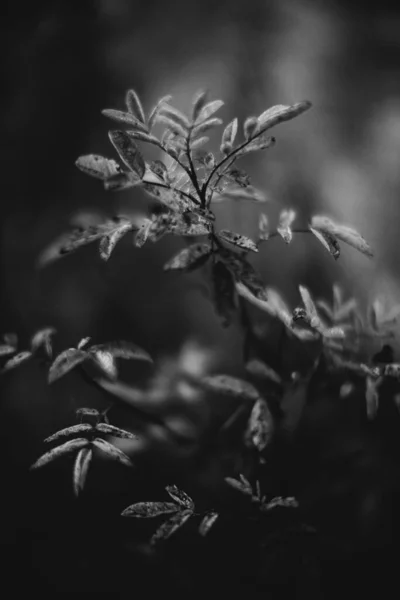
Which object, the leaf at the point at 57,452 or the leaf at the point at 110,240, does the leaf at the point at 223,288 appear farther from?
the leaf at the point at 57,452

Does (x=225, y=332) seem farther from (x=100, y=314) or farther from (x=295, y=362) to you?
(x=100, y=314)

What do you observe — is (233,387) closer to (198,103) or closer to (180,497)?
(180,497)

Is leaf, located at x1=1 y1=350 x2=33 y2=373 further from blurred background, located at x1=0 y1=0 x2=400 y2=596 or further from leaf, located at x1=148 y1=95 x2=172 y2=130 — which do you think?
leaf, located at x1=148 y1=95 x2=172 y2=130

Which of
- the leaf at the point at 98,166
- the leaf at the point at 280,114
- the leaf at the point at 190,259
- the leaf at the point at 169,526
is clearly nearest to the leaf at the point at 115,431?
the leaf at the point at 169,526

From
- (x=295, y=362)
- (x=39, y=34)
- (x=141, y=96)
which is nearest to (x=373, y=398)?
(x=295, y=362)

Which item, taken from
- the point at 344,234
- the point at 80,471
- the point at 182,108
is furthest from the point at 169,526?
the point at 182,108

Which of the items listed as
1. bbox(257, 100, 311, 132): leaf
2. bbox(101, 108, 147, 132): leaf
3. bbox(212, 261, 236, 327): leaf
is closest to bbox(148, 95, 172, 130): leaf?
bbox(101, 108, 147, 132): leaf
